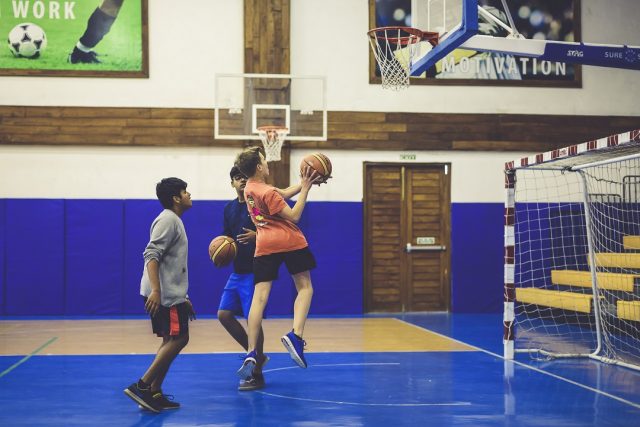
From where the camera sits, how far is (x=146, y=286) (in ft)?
18.2

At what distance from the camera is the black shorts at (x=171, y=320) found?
5.57m

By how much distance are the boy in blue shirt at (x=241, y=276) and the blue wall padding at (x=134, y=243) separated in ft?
22.9

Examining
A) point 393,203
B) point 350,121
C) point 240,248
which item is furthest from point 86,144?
point 240,248

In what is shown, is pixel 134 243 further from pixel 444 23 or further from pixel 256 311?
pixel 256 311

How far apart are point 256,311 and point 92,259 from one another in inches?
321

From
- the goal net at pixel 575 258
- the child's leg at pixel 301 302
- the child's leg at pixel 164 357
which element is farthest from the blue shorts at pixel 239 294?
the goal net at pixel 575 258

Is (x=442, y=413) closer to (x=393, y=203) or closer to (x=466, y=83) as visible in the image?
(x=393, y=203)

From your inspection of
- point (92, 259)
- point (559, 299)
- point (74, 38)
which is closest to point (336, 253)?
point (559, 299)

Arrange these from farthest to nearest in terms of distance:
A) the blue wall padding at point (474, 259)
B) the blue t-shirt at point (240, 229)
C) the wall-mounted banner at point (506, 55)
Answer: the blue wall padding at point (474, 259) → the wall-mounted banner at point (506, 55) → the blue t-shirt at point (240, 229)

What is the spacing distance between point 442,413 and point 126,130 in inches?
372

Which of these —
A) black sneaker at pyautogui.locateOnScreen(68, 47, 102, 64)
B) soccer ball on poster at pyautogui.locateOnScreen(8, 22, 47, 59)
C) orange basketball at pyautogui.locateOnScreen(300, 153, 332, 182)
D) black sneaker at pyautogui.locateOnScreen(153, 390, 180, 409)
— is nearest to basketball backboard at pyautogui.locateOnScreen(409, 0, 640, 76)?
orange basketball at pyautogui.locateOnScreen(300, 153, 332, 182)

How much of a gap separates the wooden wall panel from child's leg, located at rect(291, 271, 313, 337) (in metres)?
7.25

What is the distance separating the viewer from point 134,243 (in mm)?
13523

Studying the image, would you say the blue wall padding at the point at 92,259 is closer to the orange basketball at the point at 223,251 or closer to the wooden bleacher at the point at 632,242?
the orange basketball at the point at 223,251
